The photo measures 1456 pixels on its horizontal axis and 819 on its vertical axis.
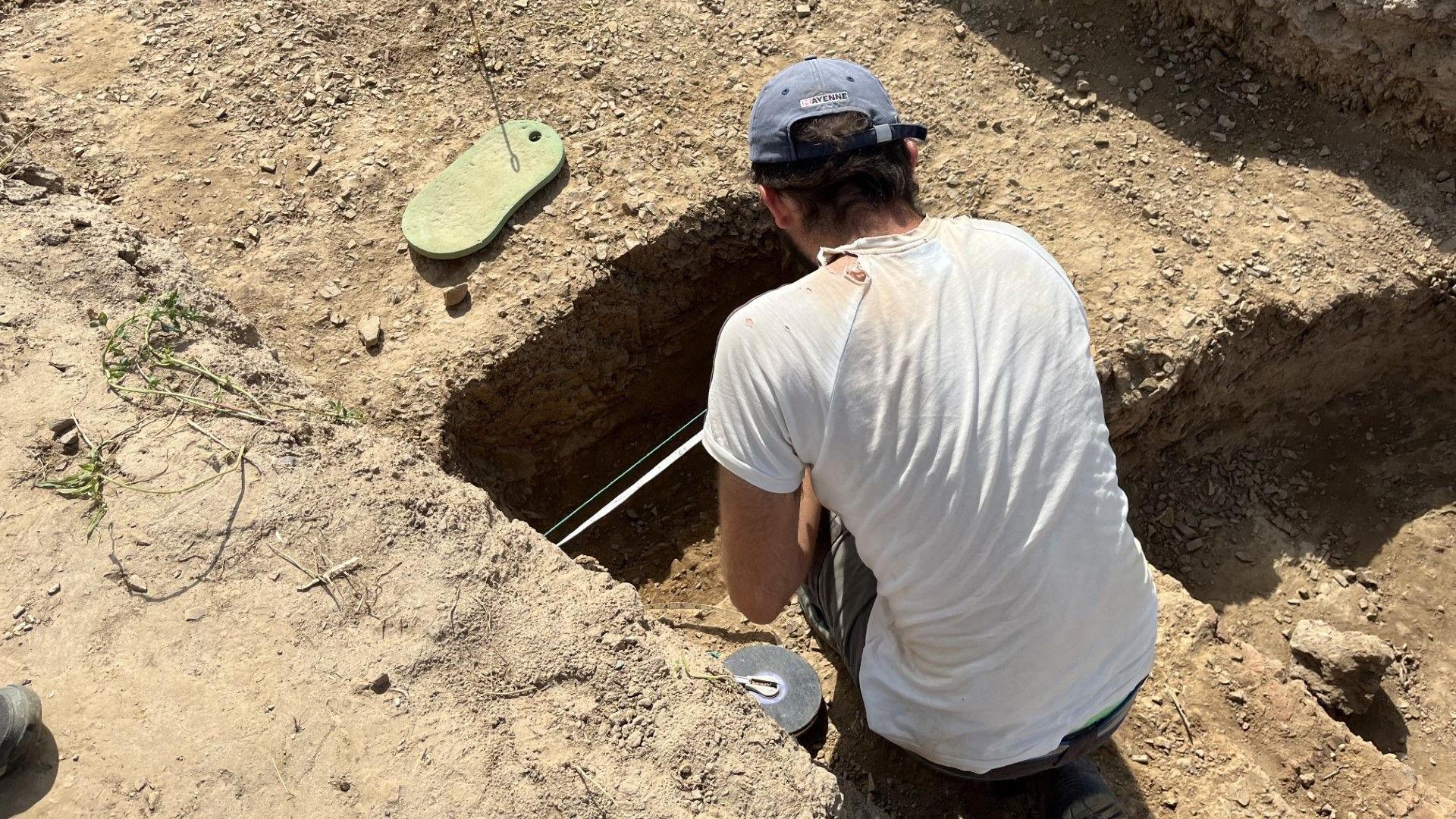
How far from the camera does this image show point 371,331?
337cm

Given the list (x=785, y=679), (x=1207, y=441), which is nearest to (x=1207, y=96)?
(x=1207, y=441)

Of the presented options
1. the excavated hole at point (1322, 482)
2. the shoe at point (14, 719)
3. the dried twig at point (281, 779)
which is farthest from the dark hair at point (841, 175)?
the excavated hole at point (1322, 482)

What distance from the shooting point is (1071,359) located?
1.91m

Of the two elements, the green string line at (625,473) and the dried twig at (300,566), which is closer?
the dried twig at (300,566)

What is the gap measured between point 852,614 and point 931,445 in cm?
76

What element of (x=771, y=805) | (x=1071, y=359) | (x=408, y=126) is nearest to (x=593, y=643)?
(x=771, y=805)

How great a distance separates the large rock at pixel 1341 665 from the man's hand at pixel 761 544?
2.00m

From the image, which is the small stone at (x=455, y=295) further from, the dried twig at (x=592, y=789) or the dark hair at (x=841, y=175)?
the dried twig at (x=592, y=789)

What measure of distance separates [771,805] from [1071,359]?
3.52 ft

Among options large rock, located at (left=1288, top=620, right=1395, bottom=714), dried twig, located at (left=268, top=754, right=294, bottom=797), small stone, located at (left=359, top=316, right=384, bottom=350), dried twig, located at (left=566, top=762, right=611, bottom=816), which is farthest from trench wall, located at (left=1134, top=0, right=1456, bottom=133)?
dried twig, located at (left=268, top=754, right=294, bottom=797)

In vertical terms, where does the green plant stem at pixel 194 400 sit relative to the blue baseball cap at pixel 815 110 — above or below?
below

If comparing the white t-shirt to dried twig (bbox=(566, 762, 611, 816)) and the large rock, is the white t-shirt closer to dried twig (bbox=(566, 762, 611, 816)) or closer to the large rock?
dried twig (bbox=(566, 762, 611, 816))

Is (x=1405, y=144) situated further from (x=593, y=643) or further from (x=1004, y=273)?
(x=593, y=643)

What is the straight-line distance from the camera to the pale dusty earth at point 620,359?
2.04m
